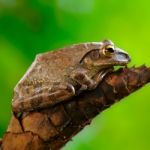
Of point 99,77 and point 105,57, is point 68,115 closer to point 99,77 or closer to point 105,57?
point 99,77

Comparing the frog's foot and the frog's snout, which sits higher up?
the frog's snout

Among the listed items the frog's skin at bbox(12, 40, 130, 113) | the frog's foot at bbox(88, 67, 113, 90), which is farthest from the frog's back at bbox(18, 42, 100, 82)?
the frog's foot at bbox(88, 67, 113, 90)

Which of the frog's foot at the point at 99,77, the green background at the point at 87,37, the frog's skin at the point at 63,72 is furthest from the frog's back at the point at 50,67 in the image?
the green background at the point at 87,37

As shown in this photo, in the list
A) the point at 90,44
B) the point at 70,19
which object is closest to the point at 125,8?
the point at 70,19

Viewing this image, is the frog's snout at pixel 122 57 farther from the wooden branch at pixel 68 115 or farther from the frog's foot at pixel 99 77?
the wooden branch at pixel 68 115

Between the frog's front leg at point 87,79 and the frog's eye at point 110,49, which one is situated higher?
the frog's eye at point 110,49

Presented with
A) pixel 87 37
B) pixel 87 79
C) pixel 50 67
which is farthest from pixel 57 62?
pixel 87 37

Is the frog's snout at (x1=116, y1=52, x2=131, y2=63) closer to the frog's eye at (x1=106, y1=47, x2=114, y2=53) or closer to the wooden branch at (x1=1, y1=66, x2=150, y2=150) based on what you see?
the frog's eye at (x1=106, y1=47, x2=114, y2=53)

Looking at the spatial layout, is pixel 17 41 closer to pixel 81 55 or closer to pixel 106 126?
pixel 106 126
